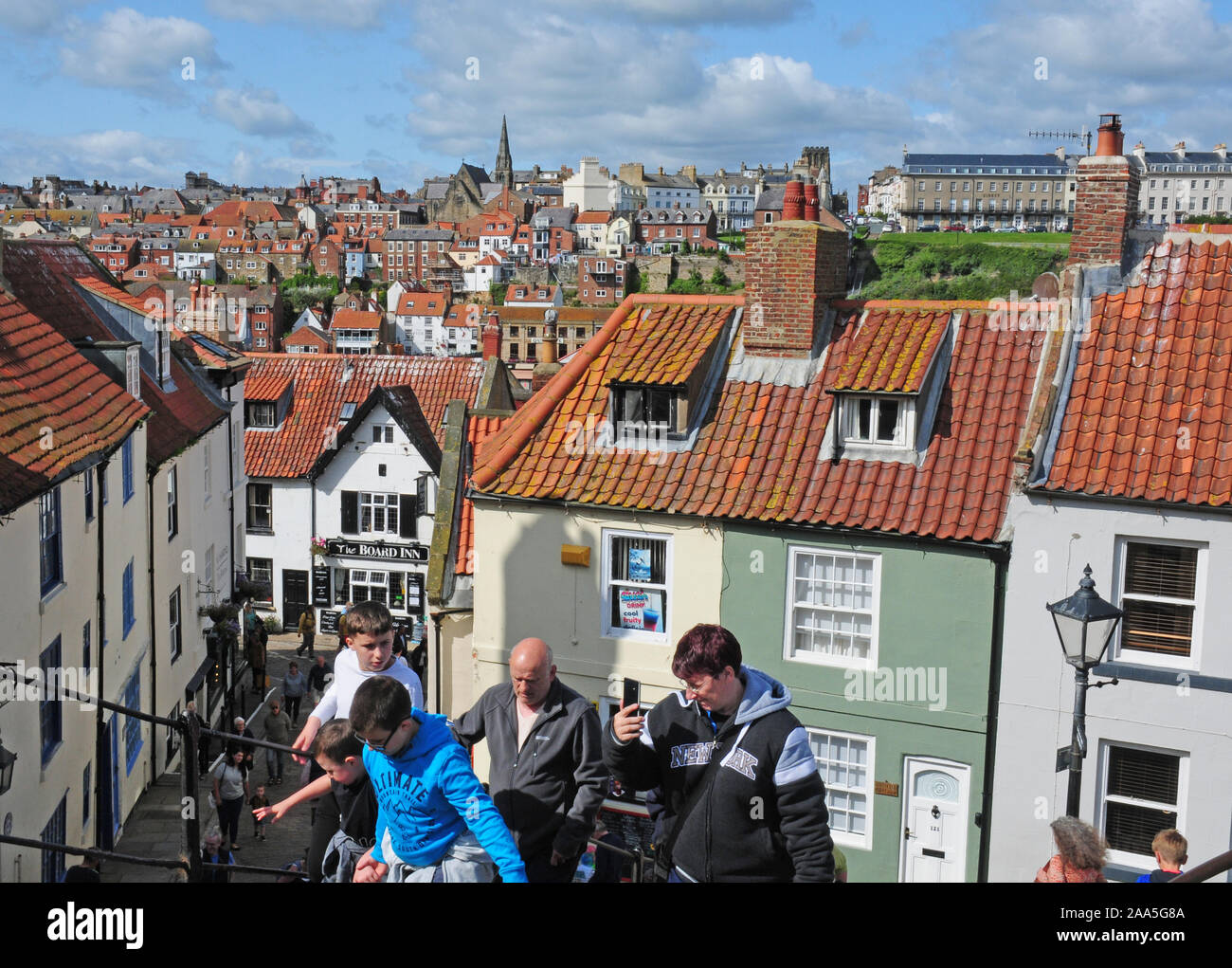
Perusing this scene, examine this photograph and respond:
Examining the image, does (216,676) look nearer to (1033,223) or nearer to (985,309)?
(985,309)

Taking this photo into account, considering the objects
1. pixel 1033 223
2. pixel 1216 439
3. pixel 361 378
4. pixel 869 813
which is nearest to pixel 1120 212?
pixel 1216 439

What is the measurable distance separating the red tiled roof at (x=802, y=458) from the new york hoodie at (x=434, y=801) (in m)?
9.25

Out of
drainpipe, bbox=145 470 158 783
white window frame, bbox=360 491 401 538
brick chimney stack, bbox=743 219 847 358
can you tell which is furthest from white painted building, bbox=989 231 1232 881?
white window frame, bbox=360 491 401 538

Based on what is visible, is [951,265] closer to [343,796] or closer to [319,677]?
[319,677]

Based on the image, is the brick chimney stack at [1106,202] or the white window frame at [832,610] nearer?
the white window frame at [832,610]

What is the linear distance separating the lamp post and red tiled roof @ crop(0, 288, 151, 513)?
397 inches

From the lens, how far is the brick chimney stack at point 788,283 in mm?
15766

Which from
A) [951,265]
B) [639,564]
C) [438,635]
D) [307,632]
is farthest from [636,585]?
[951,265]

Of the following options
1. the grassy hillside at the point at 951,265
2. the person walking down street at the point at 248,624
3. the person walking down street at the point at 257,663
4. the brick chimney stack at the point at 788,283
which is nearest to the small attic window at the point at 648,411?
the brick chimney stack at the point at 788,283

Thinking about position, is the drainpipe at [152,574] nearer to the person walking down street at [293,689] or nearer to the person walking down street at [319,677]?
the person walking down street at [293,689]

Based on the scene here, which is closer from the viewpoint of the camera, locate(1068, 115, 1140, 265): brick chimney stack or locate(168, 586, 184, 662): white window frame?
locate(1068, 115, 1140, 265): brick chimney stack

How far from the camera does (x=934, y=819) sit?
13.6 metres

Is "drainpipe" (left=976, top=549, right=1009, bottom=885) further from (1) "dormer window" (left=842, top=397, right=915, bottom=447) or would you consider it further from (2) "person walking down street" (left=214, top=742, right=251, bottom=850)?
(2) "person walking down street" (left=214, top=742, right=251, bottom=850)

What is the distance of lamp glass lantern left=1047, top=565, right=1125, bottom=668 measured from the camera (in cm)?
872
